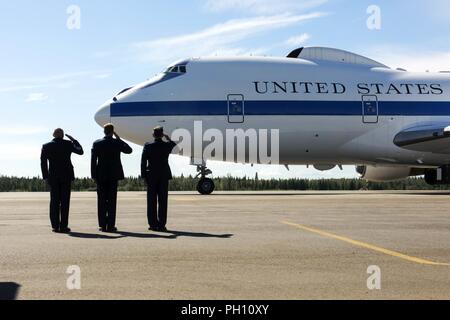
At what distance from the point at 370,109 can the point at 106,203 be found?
1695 cm

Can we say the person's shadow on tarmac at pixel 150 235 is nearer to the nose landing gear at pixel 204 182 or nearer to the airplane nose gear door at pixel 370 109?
the nose landing gear at pixel 204 182

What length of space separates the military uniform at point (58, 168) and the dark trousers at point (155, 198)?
4.76 feet

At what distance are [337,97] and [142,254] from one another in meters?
19.3

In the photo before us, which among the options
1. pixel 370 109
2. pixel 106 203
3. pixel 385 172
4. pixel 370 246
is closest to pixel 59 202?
pixel 106 203

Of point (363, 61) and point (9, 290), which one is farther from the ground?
point (363, 61)

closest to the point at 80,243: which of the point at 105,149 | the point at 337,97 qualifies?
the point at 105,149

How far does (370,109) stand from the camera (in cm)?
2728

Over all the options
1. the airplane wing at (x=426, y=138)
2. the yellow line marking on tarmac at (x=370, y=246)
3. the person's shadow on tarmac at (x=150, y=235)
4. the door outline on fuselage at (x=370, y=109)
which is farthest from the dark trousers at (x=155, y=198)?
the airplane wing at (x=426, y=138)

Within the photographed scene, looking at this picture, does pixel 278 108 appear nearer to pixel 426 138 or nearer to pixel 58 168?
pixel 426 138

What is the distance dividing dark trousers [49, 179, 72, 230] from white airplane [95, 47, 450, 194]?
12941 mm

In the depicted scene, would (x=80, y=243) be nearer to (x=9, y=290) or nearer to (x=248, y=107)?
(x=9, y=290)

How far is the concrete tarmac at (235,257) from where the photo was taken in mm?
6195

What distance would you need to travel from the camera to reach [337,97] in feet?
88.2
